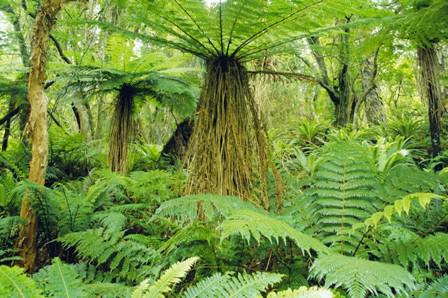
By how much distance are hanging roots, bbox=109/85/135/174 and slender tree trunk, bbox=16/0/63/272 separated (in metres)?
1.25

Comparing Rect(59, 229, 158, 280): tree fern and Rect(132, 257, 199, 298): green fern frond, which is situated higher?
Rect(132, 257, 199, 298): green fern frond

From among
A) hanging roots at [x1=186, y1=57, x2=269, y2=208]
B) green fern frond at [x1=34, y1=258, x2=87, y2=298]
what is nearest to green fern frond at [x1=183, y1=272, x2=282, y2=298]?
green fern frond at [x1=34, y1=258, x2=87, y2=298]

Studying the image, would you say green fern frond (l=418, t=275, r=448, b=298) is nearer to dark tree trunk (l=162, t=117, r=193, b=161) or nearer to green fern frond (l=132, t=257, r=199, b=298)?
green fern frond (l=132, t=257, r=199, b=298)

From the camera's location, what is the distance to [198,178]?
80.6 inches

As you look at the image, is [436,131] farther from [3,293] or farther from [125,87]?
[3,293]

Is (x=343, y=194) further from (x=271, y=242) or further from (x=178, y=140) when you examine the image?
(x=178, y=140)

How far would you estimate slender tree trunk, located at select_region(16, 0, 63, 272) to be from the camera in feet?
6.71

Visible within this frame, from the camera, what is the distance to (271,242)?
1.24 metres

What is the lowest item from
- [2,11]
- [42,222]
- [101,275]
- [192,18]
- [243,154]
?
[101,275]

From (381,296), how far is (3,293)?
1.31m

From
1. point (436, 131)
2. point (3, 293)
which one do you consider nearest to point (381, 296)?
point (3, 293)

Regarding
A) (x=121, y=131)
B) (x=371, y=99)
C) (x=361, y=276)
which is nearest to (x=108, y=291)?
(x=361, y=276)

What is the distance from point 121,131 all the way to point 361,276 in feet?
8.96

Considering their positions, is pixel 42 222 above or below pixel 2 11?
below
